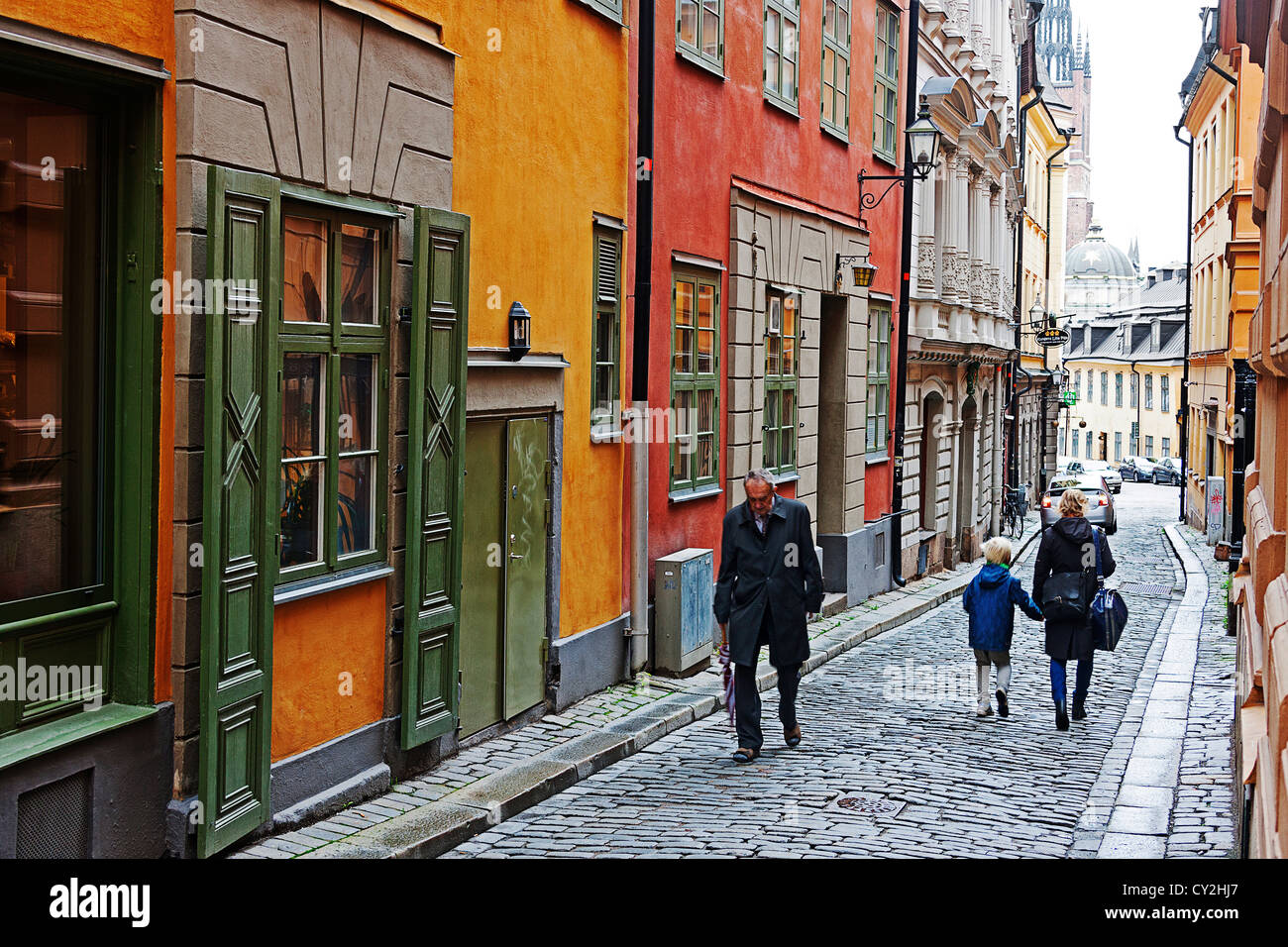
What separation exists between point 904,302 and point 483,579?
1287 centimetres

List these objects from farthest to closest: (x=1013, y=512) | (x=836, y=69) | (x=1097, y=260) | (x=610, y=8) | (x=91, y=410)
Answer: (x=1097, y=260) < (x=1013, y=512) < (x=836, y=69) < (x=610, y=8) < (x=91, y=410)

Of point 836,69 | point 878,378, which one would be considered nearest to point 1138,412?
point 878,378

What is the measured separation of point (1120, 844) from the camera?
792cm

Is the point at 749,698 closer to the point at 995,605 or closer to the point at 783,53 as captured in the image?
the point at 995,605

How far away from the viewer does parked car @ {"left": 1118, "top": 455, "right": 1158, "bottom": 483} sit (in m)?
75.9

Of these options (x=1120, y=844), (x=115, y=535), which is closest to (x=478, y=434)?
(x=115, y=535)

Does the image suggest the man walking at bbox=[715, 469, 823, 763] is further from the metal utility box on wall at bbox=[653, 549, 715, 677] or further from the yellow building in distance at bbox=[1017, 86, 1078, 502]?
the yellow building in distance at bbox=[1017, 86, 1078, 502]

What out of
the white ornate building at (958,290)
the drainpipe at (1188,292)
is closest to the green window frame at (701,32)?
the white ornate building at (958,290)

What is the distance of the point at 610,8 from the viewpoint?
1134cm

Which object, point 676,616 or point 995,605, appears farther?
point 676,616

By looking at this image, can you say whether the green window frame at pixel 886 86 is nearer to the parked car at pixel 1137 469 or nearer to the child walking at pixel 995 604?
the child walking at pixel 995 604

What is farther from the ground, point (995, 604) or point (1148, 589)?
point (995, 604)

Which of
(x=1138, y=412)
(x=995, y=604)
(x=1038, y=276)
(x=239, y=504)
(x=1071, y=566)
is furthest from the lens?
(x=1138, y=412)

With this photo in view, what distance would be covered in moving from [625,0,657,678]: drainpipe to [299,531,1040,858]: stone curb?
2.58 ft
